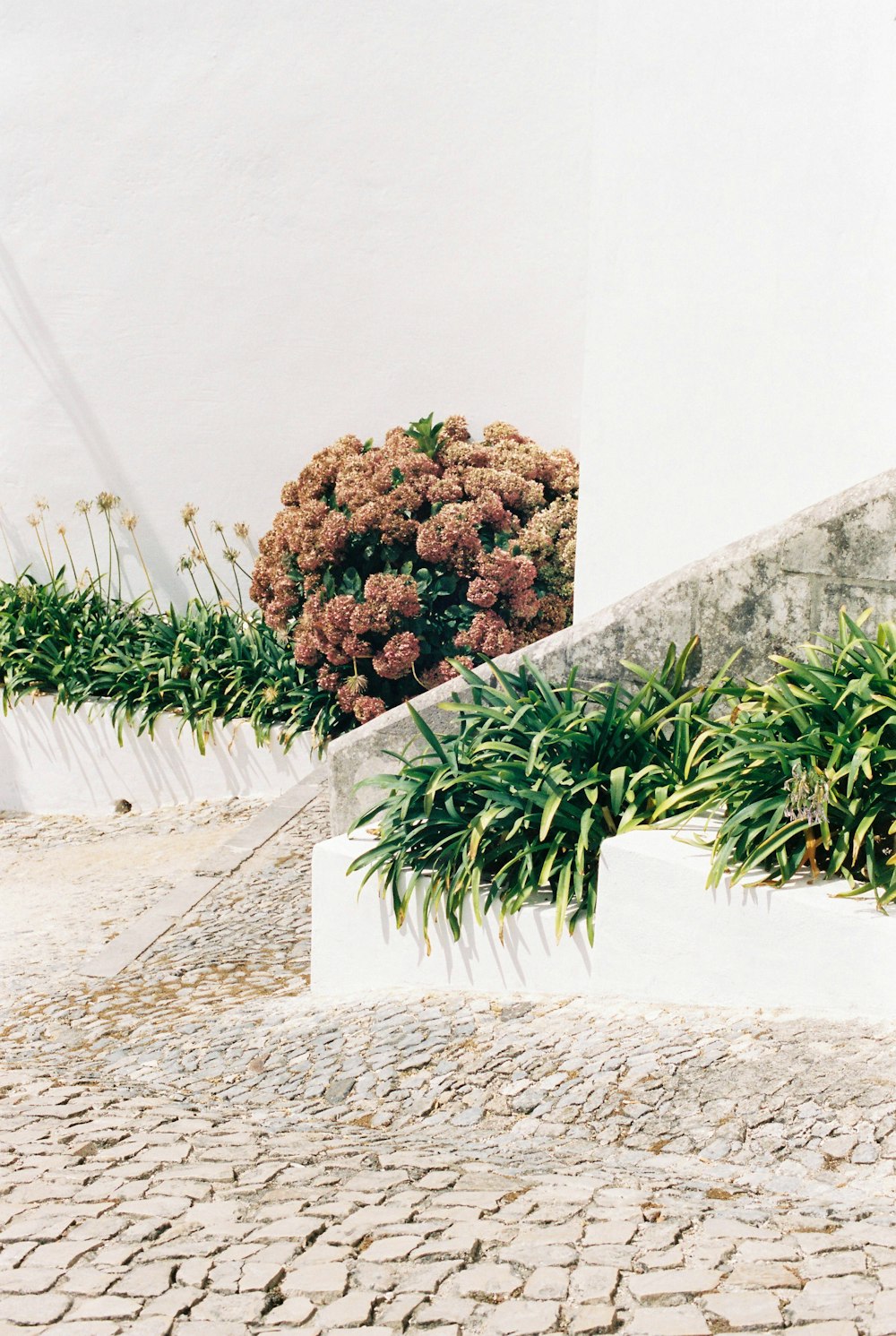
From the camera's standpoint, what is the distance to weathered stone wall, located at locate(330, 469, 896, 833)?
420 cm

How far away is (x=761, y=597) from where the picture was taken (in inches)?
173

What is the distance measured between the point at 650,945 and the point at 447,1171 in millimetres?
1165

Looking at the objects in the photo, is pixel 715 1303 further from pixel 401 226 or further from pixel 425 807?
pixel 401 226

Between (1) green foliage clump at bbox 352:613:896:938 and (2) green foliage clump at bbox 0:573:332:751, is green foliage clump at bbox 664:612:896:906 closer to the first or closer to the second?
(1) green foliage clump at bbox 352:613:896:938

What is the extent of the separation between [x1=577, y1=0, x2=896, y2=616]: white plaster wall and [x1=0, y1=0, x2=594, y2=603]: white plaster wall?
3.70 m

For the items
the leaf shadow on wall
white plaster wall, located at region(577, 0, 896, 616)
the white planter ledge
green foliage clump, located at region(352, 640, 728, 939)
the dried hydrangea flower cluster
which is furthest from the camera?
the leaf shadow on wall

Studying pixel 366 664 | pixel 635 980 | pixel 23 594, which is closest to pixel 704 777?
pixel 635 980

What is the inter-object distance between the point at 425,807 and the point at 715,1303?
2359 millimetres

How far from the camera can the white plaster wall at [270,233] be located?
Answer: 8477 millimetres

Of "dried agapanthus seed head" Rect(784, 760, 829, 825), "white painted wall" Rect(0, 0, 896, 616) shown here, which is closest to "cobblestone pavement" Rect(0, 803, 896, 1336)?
"dried agapanthus seed head" Rect(784, 760, 829, 825)

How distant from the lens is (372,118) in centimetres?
856

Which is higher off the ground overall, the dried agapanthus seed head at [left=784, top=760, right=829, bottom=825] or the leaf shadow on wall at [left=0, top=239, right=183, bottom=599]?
the leaf shadow on wall at [left=0, top=239, right=183, bottom=599]

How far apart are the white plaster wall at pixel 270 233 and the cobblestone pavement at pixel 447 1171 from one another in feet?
17.2

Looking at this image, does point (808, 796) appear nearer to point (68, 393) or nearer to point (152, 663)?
Answer: point (152, 663)
